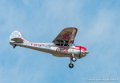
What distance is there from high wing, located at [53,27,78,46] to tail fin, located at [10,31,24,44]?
13.0 ft

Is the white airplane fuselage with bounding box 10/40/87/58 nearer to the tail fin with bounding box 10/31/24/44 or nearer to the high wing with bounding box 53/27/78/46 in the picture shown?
the tail fin with bounding box 10/31/24/44

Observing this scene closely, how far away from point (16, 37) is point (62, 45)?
541cm

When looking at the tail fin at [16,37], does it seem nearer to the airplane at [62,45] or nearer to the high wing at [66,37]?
the airplane at [62,45]

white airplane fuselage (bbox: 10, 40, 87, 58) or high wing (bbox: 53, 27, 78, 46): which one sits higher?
high wing (bbox: 53, 27, 78, 46)

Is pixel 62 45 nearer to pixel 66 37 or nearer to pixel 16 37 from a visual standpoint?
pixel 66 37

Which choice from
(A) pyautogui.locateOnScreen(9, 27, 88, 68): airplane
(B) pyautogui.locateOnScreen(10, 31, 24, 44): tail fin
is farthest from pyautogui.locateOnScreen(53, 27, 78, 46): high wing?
(B) pyautogui.locateOnScreen(10, 31, 24, 44): tail fin

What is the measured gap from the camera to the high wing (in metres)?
95.7

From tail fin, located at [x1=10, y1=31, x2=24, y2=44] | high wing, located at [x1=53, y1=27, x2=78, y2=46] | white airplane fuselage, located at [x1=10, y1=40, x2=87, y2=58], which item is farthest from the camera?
white airplane fuselage, located at [x1=10, y1=40, x2=87, y2=58]

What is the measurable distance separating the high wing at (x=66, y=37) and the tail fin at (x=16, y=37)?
3.96 meters

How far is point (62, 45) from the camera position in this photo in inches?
3824

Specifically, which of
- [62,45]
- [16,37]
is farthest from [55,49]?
[16,37]

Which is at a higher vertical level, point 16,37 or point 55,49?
point 16,37

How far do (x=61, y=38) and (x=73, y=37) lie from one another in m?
1.46

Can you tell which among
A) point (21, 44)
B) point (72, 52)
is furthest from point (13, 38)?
point (72, 52)
